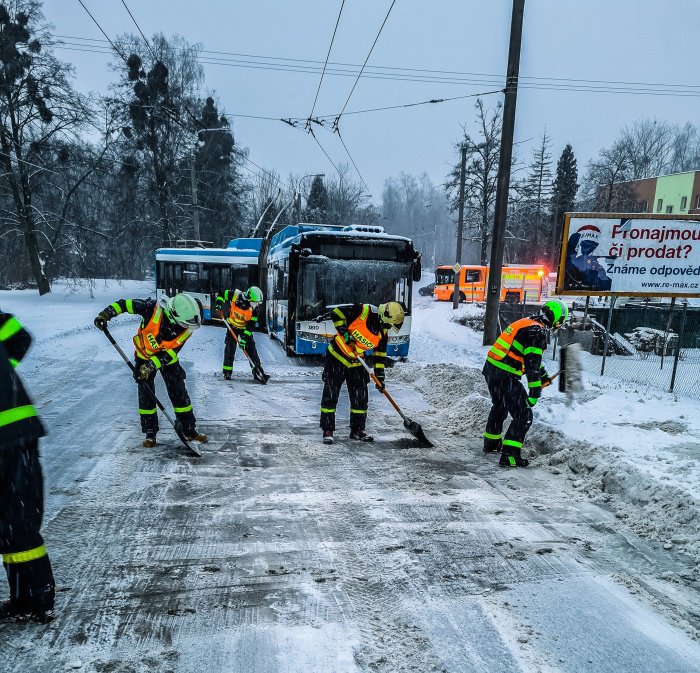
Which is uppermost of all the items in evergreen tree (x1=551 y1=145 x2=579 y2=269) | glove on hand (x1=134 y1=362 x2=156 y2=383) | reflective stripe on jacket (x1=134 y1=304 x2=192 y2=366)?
evergreen tree (x1=551 y1=145 x2=579 y2=269)

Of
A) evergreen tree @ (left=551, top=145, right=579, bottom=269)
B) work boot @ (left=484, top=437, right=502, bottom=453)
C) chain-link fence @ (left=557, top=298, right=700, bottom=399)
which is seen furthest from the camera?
evergreen tree @ (left=551, top=145, right=579, bottom=269)

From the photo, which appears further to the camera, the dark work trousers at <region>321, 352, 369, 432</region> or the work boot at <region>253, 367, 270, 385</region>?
the work boot at <region>253, 367, 270, 385</region>

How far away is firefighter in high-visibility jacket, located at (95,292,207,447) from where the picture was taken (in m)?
5.57

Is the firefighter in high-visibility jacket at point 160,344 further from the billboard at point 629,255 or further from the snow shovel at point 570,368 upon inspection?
the billboard at point 629,255

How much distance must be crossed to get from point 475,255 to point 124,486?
285 feet

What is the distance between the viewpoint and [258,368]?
9781mm

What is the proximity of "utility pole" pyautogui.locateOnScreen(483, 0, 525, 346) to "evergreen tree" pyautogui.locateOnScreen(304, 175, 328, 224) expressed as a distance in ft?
127

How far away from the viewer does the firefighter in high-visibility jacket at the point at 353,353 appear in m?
6.20

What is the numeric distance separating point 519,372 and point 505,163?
24.3 feet

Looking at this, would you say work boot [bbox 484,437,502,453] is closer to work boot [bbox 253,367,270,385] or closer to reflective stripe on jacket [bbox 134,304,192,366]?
reflective stripe on jacket [bbox 134,304,192,366]

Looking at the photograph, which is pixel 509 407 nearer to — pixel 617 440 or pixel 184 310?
pixel 617 440

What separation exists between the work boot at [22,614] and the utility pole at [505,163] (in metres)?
10.4

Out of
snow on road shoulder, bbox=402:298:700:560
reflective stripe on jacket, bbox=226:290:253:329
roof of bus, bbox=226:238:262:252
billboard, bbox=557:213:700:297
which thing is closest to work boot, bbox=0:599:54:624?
snow on road shoulder, bbox=402:298:700:560

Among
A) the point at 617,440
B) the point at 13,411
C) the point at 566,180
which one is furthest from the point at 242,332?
the point at 566,180
